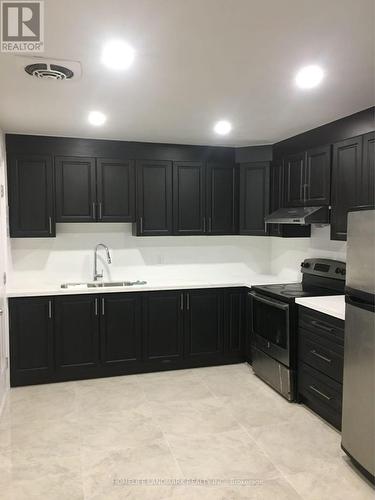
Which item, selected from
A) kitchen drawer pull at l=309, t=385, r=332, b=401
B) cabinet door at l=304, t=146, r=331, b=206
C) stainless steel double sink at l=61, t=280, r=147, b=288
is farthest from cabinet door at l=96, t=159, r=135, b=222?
kitchen drawer pull at l=309, t=385, r=332, b=401

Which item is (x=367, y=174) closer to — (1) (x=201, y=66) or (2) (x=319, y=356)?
(2) (x=319, y=356)

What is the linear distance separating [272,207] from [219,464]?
270cm

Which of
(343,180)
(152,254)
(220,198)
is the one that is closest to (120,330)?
(152,254)

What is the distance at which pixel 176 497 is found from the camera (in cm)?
235

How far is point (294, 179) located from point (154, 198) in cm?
149

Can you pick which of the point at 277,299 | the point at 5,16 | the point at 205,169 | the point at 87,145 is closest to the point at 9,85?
the point at 5,16

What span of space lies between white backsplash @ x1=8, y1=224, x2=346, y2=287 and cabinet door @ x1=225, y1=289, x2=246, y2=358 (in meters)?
0.58

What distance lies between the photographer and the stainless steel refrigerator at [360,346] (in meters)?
2.37

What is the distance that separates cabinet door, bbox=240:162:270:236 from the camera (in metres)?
4.54

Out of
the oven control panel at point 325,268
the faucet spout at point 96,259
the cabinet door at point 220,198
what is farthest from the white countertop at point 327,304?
the faucet spout at point 96,259

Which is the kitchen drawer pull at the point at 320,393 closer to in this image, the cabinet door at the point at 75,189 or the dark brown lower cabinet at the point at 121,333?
the dark brown lower cabinet at the point at 121,333

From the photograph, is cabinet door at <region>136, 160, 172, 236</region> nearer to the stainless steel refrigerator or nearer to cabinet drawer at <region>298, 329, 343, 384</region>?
cabinet drawer at <region>298, 329, 343, 384</region>

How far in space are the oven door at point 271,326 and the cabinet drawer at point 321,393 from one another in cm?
21

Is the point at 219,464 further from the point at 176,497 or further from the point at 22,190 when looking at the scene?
the point at 22,190
